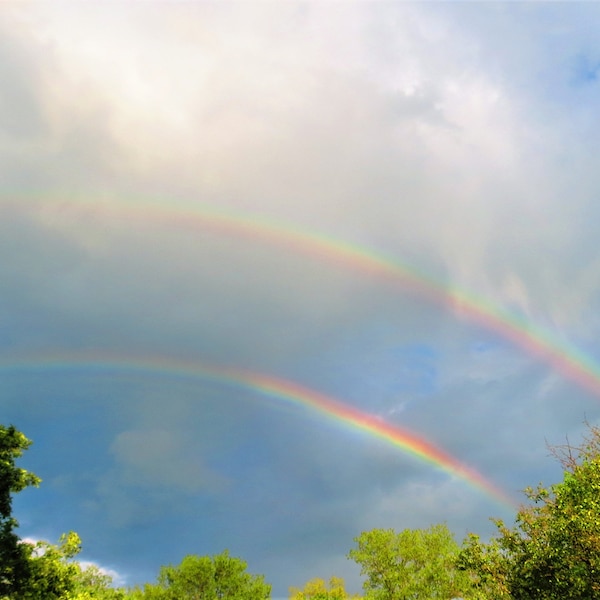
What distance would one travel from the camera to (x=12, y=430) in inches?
1229

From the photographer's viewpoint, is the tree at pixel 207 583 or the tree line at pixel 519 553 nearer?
the tree line at pixel 519 553

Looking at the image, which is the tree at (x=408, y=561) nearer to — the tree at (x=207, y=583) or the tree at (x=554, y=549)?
the tree at (x=207, y=583)

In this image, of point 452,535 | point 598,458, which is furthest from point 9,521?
point 452,535

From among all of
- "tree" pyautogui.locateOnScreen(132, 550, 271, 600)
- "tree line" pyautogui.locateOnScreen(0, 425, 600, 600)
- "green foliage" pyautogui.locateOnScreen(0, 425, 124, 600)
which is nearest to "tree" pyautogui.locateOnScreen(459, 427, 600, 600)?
"tree line" pyautogui.locateOnScreen(0, 425, 600, 600)

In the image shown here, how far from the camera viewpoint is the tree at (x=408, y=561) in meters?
73.9

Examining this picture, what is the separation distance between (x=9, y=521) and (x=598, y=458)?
31.9 meters

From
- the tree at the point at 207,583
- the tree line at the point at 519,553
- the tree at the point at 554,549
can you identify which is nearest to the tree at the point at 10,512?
the tree line at the point at 519,553

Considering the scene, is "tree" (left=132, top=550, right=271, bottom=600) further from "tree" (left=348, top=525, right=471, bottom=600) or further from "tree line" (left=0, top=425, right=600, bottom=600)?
"tree line" (left=0, top=425, right=600, bottom=600)

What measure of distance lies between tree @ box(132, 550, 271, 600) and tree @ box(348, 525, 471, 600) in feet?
51.0

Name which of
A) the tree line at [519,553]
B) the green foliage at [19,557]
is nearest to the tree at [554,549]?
the tree line at [519,553]

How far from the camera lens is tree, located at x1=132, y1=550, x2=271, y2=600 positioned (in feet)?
265

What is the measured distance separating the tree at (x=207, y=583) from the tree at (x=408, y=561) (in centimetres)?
1554

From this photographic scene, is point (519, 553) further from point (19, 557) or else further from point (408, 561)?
point (408, 561)

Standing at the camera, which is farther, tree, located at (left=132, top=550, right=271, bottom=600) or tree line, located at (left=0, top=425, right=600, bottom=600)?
tree, located at (left=132, top=550, right=271, bottom=600)
